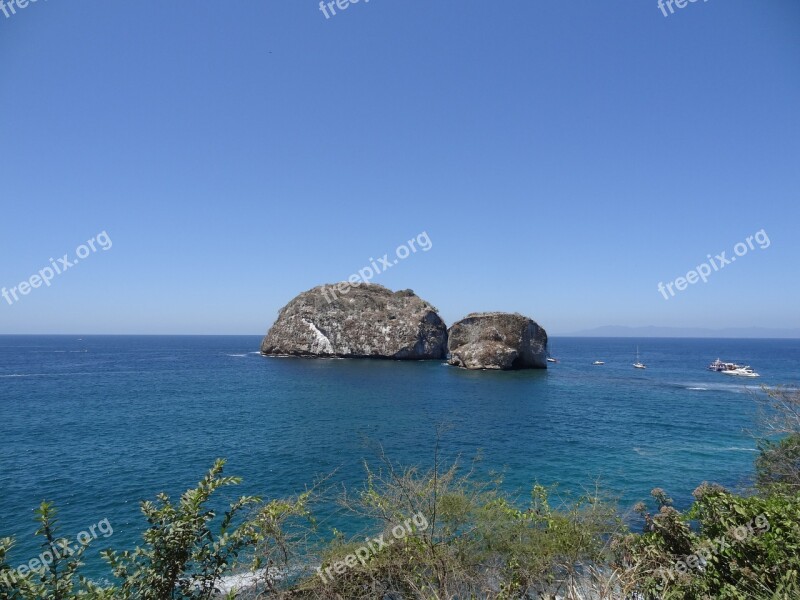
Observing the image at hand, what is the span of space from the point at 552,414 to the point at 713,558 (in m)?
38.4

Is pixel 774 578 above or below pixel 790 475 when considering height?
→ above

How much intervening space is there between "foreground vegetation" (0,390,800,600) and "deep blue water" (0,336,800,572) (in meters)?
7.30

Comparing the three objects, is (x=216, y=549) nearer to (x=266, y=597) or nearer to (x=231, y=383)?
(x=266, y=597)

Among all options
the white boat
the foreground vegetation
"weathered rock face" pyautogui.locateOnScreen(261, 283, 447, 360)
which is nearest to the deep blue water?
the foreground vegetation

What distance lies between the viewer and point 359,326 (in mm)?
105875

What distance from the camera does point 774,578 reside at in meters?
7.36

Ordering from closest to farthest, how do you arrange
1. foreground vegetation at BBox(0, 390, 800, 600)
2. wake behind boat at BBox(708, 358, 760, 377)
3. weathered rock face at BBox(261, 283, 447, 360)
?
foreground vegetation at BBox(0, 390, 800, 600), wake behind boat at BBox(708, 358, 760, 377), weathered rock face at BBox(261, 283, 447, 360)

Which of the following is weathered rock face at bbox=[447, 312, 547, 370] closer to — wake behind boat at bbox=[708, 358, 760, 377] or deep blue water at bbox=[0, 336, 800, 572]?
deep blue water at bbox=[0, 336, 800, 572]

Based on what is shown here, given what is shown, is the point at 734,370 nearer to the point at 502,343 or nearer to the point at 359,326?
the point at 502,343

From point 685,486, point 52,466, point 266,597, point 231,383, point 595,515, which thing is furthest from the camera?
point 231,383

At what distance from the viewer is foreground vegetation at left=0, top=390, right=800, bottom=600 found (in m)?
6.48

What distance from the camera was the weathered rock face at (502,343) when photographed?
266 ft

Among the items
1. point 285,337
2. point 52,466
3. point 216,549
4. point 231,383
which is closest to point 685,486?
point 216,549

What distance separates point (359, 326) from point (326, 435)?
235 ft
